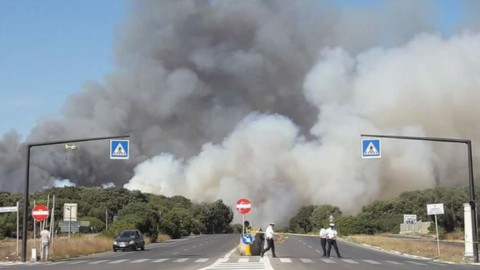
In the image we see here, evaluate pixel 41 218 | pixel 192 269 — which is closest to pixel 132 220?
pixel 41 218

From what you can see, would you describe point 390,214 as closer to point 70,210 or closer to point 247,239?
point 70,210

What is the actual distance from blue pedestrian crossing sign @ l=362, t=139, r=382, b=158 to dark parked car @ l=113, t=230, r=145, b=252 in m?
19.1

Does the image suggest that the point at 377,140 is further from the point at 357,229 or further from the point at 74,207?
the point at 357,229

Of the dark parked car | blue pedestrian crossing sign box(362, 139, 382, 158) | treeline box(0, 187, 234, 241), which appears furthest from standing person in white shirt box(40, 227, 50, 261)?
treeline box(0, 187, 234, 241)

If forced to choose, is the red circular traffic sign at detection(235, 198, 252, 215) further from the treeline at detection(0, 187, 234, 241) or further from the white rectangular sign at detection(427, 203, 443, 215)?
the treeline at detection(0, 187, 234, 241)

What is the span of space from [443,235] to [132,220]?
37.7 metres

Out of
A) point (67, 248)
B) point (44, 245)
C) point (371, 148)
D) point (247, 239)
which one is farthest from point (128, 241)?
point (371, 148)

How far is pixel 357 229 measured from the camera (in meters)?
86.3

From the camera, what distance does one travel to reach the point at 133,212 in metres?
71.4

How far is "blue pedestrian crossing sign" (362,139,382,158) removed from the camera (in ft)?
114

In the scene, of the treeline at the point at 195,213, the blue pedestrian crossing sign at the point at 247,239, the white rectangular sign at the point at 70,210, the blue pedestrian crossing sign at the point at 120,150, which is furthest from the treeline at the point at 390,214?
the blue pedestrian crossing sign at the point at 120,150

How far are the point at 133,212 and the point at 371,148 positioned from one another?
1649 inches

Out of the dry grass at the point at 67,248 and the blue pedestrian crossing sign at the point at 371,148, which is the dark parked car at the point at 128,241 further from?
the blue pedestrian crossing sign at the point at 371,148

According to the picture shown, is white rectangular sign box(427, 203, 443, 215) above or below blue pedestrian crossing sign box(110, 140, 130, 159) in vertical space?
below
